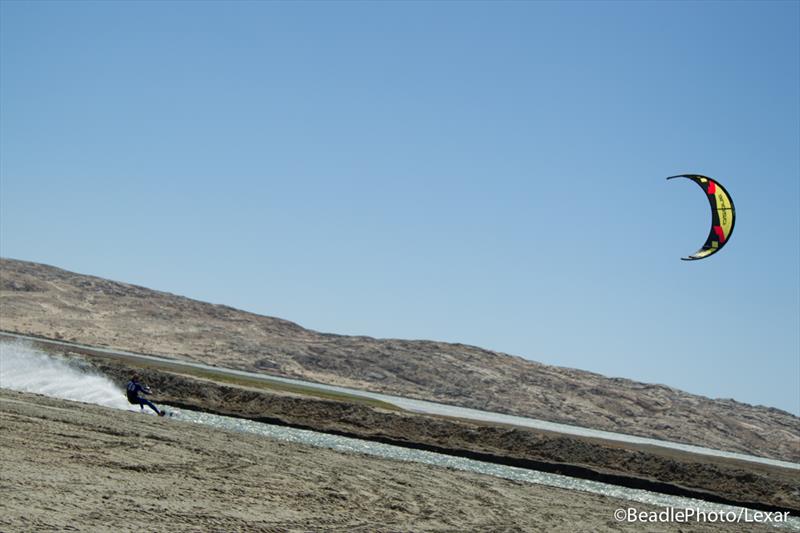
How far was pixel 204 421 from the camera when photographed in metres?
35.5

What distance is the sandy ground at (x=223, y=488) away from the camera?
51.0 feet

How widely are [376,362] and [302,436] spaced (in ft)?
289

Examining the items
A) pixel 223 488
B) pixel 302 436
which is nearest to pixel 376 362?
pixel 302 436

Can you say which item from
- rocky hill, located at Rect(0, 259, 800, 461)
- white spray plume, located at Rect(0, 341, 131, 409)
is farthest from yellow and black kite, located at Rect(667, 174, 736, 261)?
rocky hill, located at Rect(0, 259, 800, 461)

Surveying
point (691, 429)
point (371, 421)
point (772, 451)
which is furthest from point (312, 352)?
point (371, 421)

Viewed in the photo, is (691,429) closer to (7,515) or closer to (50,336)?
(50,336)

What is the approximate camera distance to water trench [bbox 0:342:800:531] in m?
30.5

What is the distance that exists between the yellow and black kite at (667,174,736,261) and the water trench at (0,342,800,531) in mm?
8028

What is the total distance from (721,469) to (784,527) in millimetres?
11854

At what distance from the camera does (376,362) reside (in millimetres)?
123875

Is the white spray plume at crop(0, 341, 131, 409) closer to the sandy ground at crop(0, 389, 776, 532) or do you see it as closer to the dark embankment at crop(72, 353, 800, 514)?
the dark embankment at crop(72, 353, 800, 514)

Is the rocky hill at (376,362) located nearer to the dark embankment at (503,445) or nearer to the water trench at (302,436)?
the water trench at (302,436)

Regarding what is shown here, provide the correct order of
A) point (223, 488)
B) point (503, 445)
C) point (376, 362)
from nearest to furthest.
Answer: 1. point (223, 488)
2. point (503, 445)
3. point (376, 362)

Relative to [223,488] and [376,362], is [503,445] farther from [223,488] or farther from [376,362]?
[376,362]
